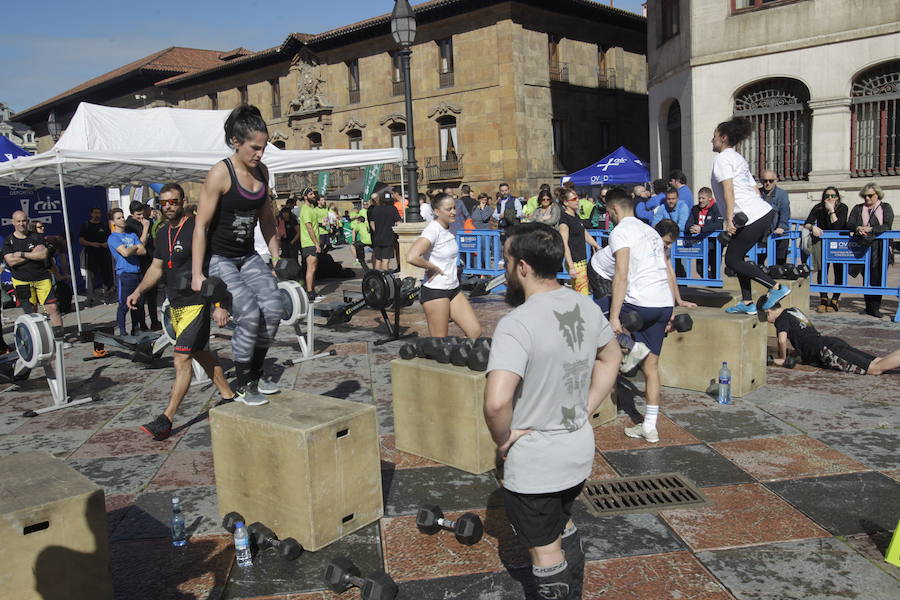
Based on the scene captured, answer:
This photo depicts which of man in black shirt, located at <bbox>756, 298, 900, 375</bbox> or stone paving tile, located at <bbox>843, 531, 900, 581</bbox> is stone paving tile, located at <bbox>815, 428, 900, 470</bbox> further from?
man in black shirt, located at <bbox>756, 298, 900, 375</bbox>

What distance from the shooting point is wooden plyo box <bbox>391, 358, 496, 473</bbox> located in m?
4.71

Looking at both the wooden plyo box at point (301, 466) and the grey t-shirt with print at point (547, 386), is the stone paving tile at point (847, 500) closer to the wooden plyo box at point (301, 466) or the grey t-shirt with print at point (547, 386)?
the grey t-shirt with print at point (547, 386)

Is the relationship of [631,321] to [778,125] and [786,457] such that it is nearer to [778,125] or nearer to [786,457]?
[786,457]

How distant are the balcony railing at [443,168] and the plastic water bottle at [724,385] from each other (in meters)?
28.8

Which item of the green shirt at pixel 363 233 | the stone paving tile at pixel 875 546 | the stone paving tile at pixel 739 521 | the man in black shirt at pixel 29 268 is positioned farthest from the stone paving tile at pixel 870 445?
the green shirt at pixel 363 233

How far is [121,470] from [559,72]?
32152mm

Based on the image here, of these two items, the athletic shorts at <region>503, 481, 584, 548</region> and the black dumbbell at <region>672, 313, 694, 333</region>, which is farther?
the black dumbbell at <region>672, 313, 694, 333</region>

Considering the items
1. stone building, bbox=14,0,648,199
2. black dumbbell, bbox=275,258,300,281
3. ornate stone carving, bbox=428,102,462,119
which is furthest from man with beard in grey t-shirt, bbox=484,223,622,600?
ornate stone carving, bbox=428,102,462,119

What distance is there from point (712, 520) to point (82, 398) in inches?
237

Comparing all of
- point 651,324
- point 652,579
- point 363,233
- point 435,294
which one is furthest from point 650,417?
point 363,233

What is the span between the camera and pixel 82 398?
7.20 metres

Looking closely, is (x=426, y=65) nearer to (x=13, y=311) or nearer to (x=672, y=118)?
(x=672, y=118)


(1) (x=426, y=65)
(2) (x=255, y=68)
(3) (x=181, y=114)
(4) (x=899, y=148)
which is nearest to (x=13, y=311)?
(3) (x=181, y=114)

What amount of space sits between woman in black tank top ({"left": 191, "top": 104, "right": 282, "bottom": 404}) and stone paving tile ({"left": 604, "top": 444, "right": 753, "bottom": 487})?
2.43m
